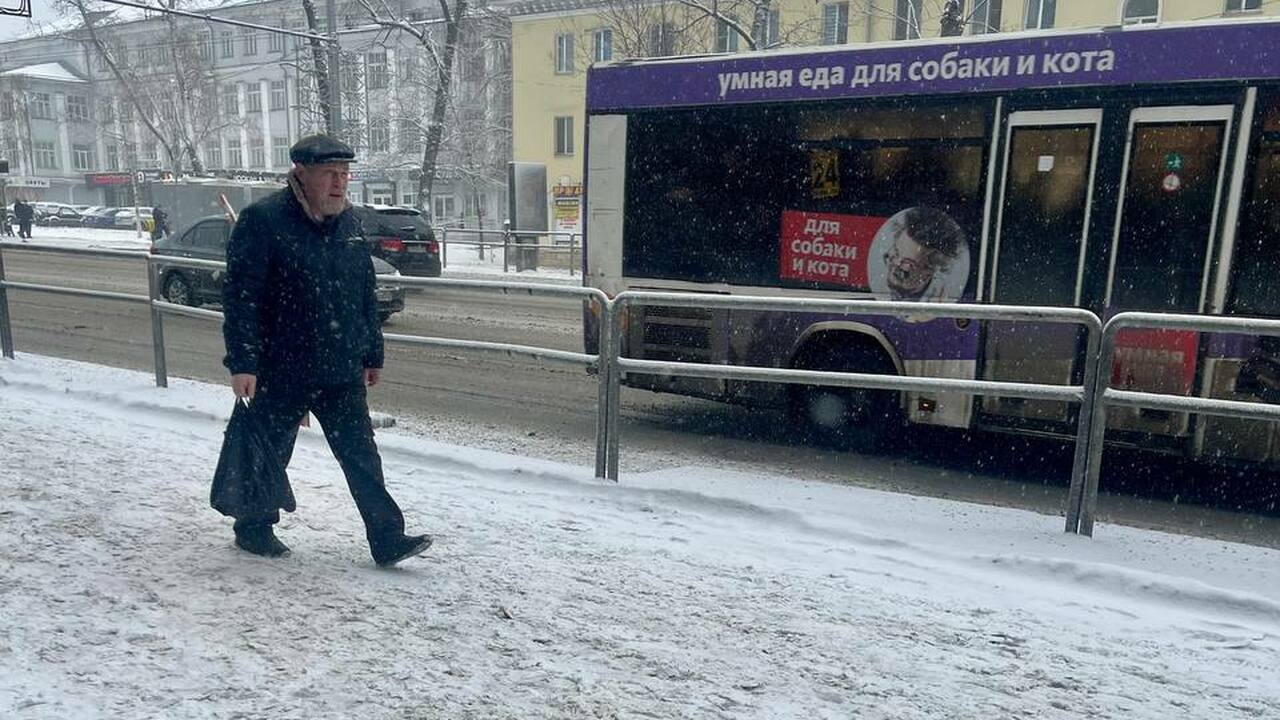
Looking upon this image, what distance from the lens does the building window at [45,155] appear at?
73188mm

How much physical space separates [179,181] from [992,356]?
34107 mm

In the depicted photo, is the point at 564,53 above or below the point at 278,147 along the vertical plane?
above

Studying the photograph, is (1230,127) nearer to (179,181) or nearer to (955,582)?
(955,582)

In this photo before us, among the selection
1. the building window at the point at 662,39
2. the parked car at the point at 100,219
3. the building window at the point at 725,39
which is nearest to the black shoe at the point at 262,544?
the building window at the point at 662,39

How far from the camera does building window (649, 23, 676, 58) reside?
2647cm

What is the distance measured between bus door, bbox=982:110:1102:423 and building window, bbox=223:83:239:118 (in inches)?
2657

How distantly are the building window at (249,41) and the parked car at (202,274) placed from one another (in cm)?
5503

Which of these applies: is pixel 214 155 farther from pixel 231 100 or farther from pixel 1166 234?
pixel 1166 234

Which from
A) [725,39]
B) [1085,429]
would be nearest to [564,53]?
[725,39]

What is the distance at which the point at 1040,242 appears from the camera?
6203 millimetres

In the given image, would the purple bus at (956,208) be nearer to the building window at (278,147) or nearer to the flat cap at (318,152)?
the flat cap at (318,152)

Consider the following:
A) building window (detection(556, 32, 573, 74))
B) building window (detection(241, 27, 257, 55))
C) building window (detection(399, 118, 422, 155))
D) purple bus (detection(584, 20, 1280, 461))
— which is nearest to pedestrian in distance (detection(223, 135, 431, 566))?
purple bus (detection(584, 20, 1280, 461))

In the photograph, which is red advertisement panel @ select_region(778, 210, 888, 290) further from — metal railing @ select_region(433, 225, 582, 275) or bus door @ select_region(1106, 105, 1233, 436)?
metal railing @ select_region(433, 225, 582, 275)

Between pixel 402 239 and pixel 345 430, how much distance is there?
15763 millimetres
